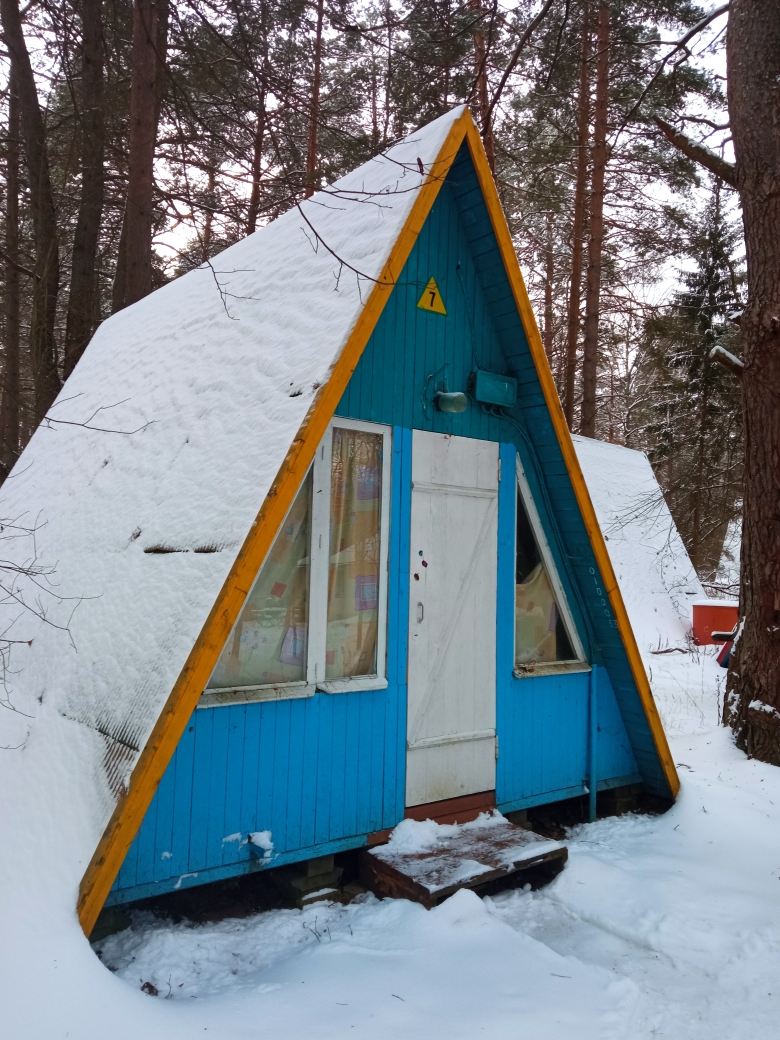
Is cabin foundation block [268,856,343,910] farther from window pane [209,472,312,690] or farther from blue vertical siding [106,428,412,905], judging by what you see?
window pane [209,472,312,690]

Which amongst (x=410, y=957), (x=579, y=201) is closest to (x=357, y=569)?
(x=410, y=957)

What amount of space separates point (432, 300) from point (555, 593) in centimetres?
220

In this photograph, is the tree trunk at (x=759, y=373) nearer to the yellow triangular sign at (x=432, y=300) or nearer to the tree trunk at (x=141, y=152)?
the yellow triangular sign at (x=432, y=300)

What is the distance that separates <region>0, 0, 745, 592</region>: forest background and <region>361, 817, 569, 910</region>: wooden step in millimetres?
3687

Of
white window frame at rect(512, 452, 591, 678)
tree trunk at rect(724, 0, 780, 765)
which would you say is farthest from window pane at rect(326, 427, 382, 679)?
tree trunk at rect(724, 0, 780, 765)

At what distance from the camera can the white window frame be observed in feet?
17.9

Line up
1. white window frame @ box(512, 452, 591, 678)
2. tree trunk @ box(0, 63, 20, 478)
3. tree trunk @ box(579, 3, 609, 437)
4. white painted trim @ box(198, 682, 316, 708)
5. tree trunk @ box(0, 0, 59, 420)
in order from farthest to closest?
tree trunk @ box(579, 3, 609, 437), tree trunk @ box(0, 63, 20, 478), tree trunk @ box(0, 0, 59, 420), white window frame @ box(512, 452, 591, 678), white painted trim @ box(198, 682, 316, 708)

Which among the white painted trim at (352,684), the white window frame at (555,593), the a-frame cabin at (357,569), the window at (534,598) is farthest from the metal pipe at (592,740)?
the white painted trim at (352,684)

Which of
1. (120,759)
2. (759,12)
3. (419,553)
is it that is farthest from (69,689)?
(759,12)

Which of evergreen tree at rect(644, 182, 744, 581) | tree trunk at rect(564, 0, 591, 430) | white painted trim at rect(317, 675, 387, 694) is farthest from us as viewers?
evergreen tree at rect(644, 182, 744, 581)

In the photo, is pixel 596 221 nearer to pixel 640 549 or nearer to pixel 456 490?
pixel 640 549

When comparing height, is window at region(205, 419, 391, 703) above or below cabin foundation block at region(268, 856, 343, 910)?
above

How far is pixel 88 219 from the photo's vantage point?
1084cm

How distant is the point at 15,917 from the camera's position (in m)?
3.01
